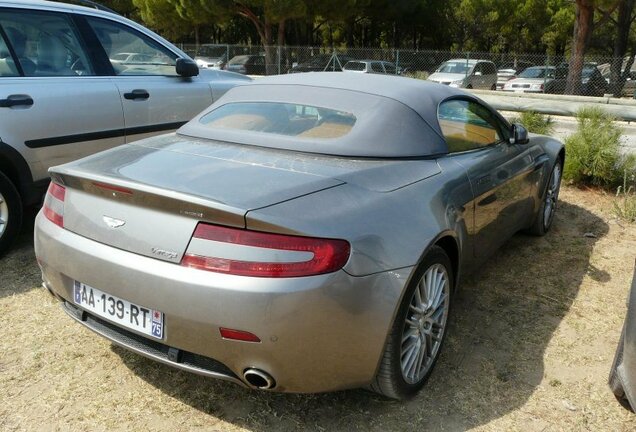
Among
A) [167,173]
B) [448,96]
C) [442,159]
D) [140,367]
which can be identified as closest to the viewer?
[167,173]

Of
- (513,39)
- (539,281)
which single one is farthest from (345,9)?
(539,281)

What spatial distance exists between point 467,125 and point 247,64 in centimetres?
2363

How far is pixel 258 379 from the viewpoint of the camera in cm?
227

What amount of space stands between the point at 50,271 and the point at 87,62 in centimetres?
267

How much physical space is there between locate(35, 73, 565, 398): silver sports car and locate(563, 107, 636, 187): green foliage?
367 cm

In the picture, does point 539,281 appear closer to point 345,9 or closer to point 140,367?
point 140,367

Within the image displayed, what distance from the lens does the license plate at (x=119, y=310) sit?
233 cm

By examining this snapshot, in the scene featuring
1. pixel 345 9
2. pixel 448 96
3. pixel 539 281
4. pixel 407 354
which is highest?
pixel 345 9

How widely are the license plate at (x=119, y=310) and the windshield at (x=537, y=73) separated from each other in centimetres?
2190

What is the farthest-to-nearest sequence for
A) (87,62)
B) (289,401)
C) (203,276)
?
(87,62)
(289,401)
(203,276)

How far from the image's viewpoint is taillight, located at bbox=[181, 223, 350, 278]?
215 centimetres

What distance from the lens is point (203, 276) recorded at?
218cm

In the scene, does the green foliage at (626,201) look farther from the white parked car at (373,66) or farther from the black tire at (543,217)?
the white parked car at (373,66)

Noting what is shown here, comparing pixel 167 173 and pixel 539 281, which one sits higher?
pixel 167 173
